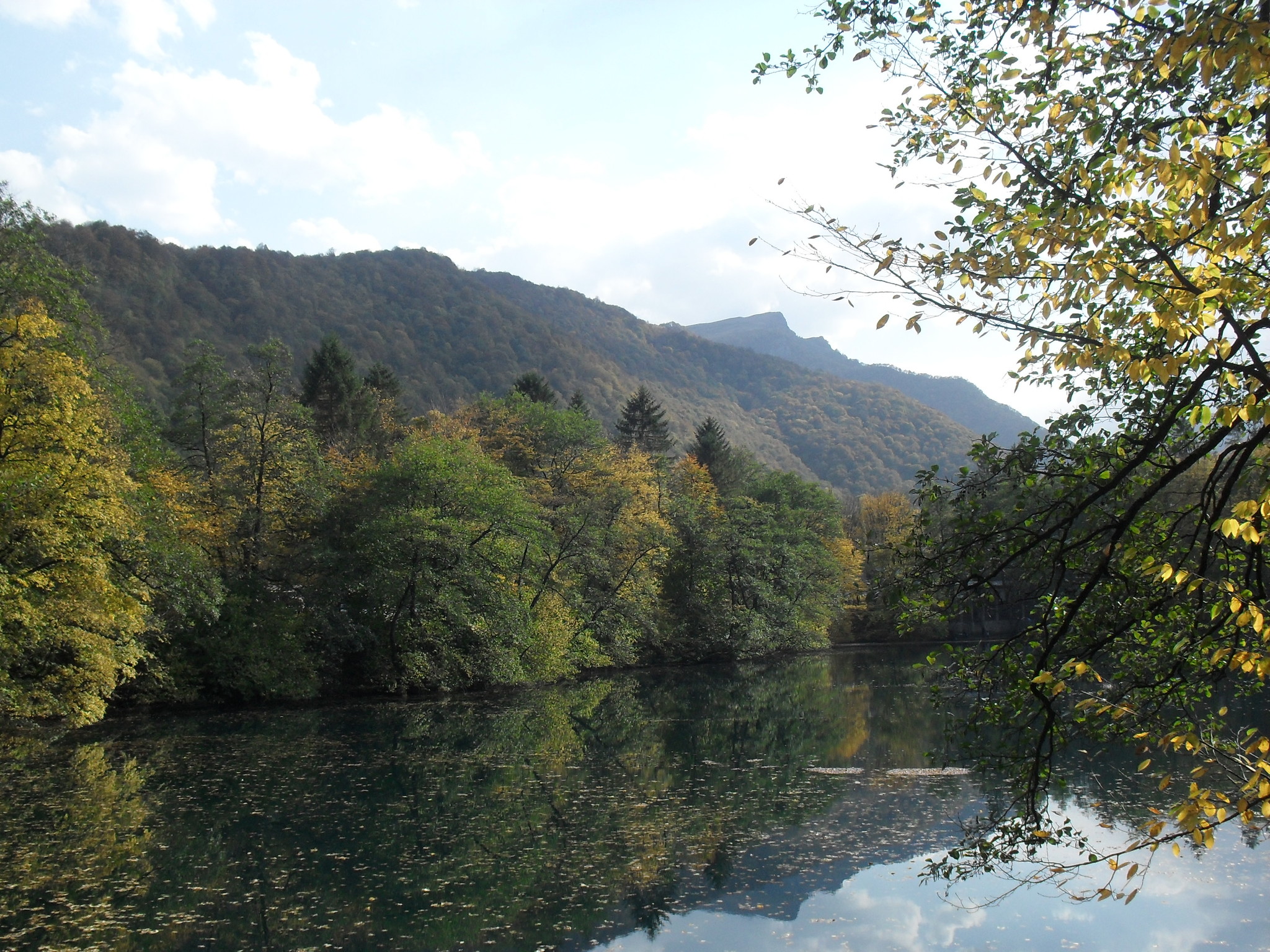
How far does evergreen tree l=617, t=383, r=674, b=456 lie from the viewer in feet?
199

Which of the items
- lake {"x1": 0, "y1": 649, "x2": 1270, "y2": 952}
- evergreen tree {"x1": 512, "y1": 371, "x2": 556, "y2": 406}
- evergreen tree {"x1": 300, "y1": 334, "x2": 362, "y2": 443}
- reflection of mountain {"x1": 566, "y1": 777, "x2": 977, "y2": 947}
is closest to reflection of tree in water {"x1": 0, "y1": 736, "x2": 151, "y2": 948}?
lake {"x1": 0, "y1": 649, "x2": 1270, "y2": 952}

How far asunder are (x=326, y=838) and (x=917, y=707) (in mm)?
17916

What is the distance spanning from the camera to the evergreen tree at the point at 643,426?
60.6 metres

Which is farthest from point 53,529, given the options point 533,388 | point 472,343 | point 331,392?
point 472,343

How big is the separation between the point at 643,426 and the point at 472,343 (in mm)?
34566

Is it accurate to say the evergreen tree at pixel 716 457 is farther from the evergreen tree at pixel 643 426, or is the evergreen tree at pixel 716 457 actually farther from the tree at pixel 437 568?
the tree at pixel 437 568

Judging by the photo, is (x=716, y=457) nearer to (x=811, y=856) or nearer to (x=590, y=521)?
(x=590, y=521)

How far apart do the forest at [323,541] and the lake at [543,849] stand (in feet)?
11.4

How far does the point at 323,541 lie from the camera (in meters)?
29.5

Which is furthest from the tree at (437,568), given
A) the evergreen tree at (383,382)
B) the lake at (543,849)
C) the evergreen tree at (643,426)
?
the evergreen tree at (643,426)

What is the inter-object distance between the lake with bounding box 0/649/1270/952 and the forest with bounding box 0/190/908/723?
11.4 ft

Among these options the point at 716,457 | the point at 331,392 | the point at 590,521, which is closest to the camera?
the point at 590,521

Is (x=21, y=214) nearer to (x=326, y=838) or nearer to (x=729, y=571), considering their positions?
(x=326, y=838)

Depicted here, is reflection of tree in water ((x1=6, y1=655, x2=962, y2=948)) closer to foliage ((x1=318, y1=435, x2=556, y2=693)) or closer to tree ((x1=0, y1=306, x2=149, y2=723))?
tree ((x1=0, y1=306, x2=149, y2=723))
